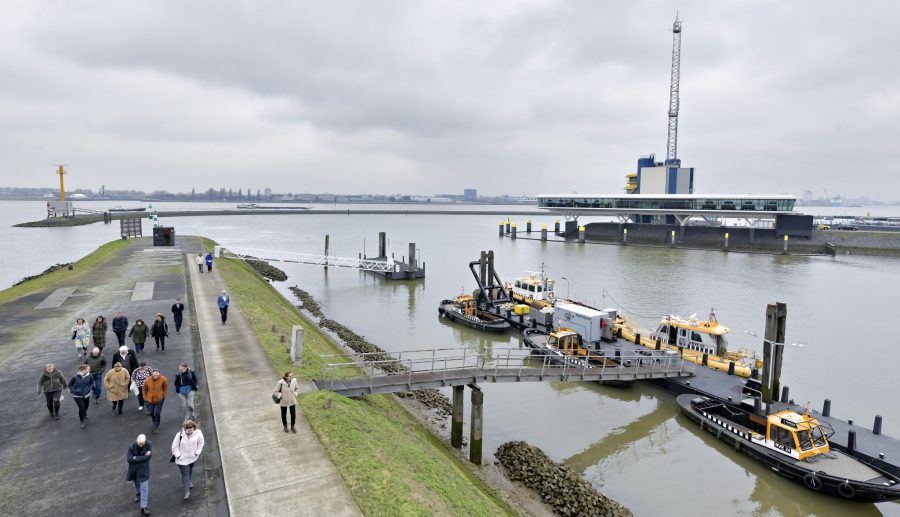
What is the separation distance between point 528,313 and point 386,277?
27333mm

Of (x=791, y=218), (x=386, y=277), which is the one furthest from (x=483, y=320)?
(x=791, y=218)

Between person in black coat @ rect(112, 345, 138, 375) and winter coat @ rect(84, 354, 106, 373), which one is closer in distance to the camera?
winter coat @ rect(84, 354, 106, 373)

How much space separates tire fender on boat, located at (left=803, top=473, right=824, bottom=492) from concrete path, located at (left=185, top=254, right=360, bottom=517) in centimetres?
1686

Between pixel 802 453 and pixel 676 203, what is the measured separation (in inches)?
3770

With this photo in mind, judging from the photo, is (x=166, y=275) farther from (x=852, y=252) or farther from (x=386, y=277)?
(x=852, y=252)

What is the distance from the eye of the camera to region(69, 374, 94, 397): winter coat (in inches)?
522

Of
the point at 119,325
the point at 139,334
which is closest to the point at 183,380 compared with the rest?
the point at 139,334

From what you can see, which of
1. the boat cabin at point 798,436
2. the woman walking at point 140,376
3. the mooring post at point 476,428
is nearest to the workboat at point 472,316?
the mooring post at point 476,428

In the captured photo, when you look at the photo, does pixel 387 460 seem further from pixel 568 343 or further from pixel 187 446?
pixel 568 343

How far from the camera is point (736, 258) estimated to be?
290 ft

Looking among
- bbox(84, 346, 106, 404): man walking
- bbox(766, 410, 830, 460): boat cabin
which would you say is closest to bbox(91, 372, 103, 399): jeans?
bbox(84, 346, 106, 404): man walking

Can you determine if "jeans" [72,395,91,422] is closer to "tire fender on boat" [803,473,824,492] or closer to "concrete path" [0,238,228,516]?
"concrete path" [0,238,228,516]

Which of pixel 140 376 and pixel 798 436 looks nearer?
pixel 140 376

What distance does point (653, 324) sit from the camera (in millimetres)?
41906
